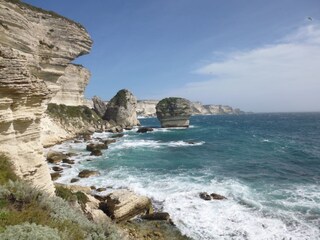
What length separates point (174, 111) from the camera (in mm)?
96625

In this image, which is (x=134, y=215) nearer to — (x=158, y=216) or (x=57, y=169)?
(x=158, y=216)

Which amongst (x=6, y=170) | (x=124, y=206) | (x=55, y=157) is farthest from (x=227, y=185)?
(x=55, y=157)

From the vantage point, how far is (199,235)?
1764 centimetres

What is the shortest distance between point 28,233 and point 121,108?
84.2 metres

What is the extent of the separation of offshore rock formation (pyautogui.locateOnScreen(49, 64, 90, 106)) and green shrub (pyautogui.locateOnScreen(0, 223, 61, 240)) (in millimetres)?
65187

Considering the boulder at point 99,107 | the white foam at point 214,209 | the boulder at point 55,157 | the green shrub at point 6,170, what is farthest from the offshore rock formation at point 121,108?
the green shrub at point 6,170

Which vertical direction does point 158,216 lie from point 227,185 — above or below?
above

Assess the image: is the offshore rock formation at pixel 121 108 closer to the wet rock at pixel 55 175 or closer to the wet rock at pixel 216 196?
the wet rock at pixel 55 175

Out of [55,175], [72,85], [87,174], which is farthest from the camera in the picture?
[72,85]

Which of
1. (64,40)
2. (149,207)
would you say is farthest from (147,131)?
(149,207)

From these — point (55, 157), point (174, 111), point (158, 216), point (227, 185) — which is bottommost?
point (227, 185)

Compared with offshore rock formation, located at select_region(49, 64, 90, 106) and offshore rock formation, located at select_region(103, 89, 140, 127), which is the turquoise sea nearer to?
offshore rock formation, located at select_region(49, 64, 90, 106)

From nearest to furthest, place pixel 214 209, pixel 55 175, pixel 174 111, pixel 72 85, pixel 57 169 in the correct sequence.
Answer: pixel 214 209 → pixel 55 175 → pixel 57 169 → pixel 72 85 → pixel 174 111

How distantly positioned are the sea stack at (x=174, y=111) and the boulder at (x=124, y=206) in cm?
7468
